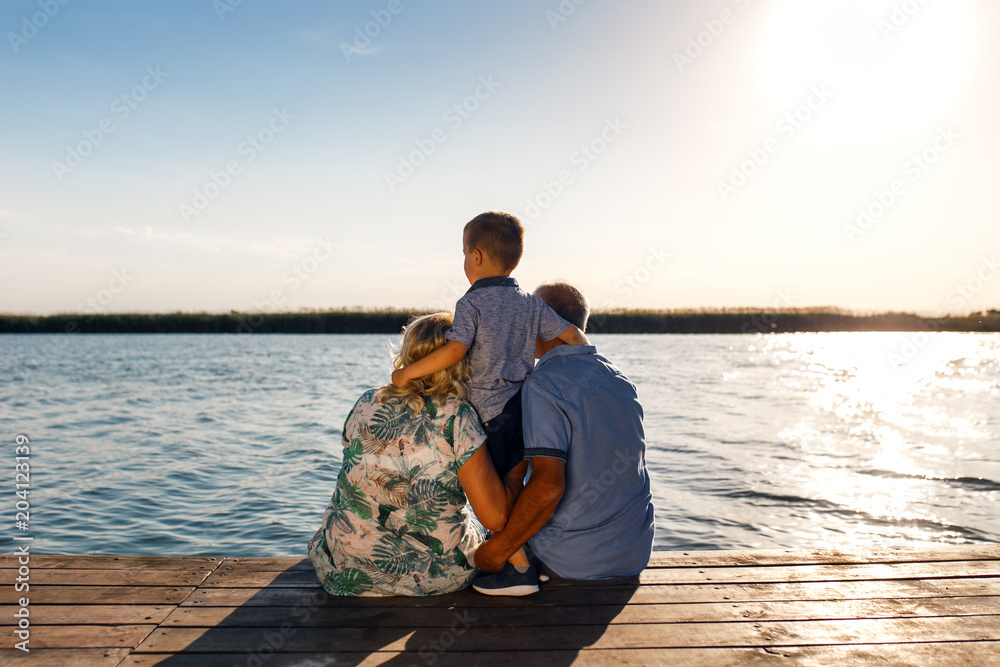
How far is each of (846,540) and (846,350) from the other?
91.6 feet

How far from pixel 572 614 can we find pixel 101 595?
1706 mm

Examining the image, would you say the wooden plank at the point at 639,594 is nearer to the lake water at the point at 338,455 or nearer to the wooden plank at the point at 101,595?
the wooden plank at the point at 101,595

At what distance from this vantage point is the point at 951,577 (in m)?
2.61

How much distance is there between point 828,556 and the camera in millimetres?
2838

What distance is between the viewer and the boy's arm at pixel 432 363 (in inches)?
92.7

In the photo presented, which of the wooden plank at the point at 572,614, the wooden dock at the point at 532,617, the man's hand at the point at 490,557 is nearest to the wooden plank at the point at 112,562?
the wooden dock at the point at 532,617

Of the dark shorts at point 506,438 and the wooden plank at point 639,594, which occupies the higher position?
the dark shorts at point 506,438

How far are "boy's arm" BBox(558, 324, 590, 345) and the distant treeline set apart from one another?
28.3 m

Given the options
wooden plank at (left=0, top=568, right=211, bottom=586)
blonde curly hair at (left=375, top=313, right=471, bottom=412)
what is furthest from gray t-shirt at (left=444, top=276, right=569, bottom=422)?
wooden plank at (left=0, top=568, right=211, bottom=586)

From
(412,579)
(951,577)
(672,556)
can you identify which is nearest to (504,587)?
(412,579)

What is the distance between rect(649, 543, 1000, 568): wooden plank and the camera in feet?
9.16

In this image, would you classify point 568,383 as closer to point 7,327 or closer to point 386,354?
point 386,354

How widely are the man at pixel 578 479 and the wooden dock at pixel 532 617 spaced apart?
4.7 inches

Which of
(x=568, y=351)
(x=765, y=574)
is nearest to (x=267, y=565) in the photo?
(x=568, y=351)
